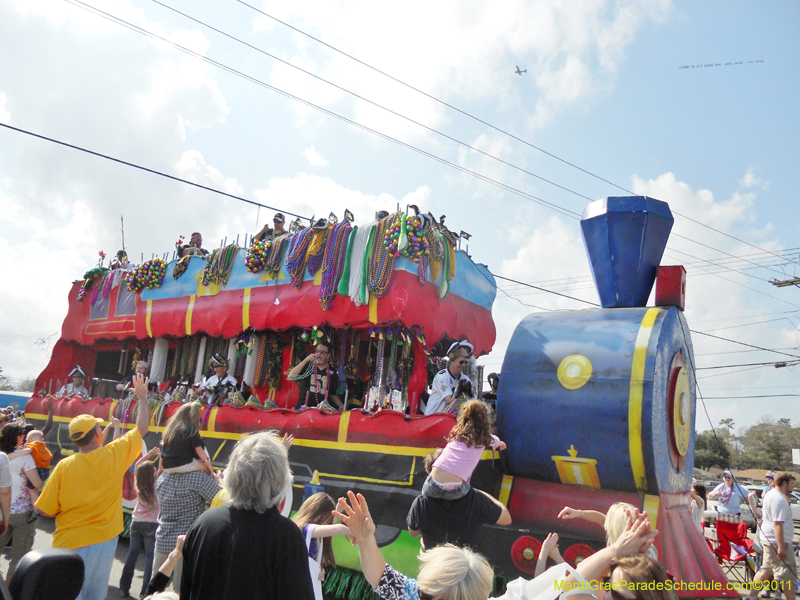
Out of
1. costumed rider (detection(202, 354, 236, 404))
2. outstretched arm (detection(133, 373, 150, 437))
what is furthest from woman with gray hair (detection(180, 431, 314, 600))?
costumed rider (detection(202, 354, 236, 404))

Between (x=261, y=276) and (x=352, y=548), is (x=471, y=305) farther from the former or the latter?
(x=352, y=548)

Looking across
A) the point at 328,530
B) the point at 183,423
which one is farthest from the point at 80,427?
the point at 328,530

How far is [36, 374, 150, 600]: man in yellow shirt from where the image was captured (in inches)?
149

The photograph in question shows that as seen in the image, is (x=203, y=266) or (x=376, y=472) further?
(x=203, y=266)

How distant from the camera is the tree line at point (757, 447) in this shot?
40.9 m

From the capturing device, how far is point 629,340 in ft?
15.9

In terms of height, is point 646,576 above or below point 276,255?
below

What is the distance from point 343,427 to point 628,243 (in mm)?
3597

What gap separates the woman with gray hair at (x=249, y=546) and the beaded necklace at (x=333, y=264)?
17.5 feet

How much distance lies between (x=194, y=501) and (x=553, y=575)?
292cm

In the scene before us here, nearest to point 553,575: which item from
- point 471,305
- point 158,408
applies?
point 471,305

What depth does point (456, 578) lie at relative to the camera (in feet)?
6.90

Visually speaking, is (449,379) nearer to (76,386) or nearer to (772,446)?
(76,386)

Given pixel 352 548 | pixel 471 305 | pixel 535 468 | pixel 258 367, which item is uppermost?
pixel 471 305
